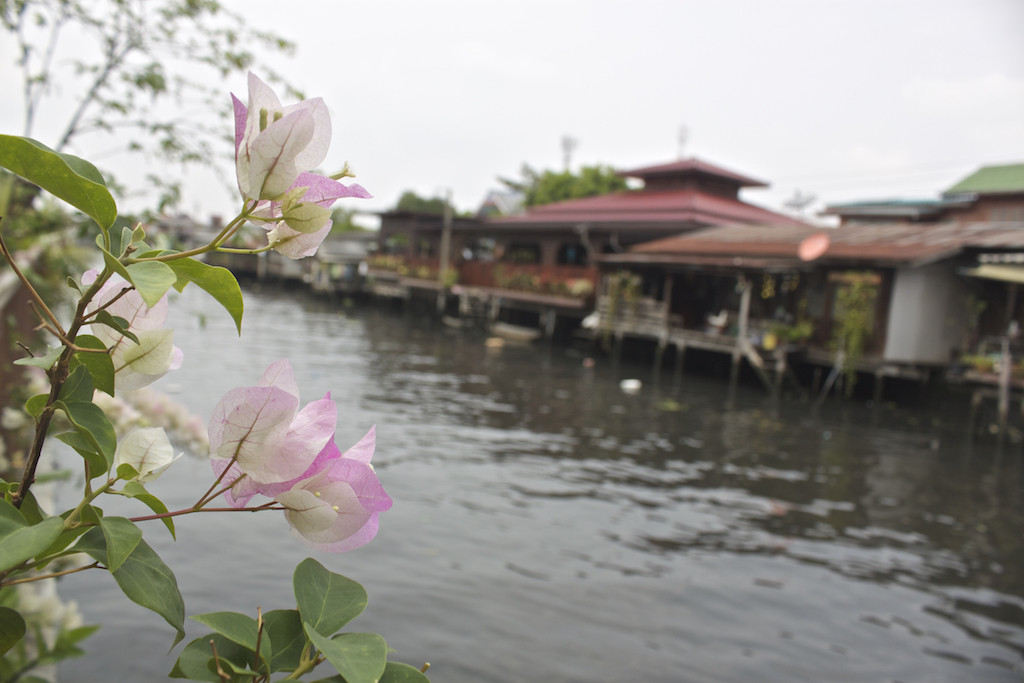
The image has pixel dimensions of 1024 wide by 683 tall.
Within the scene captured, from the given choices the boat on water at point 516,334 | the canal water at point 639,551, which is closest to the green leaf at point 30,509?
the canal water at point 639,551

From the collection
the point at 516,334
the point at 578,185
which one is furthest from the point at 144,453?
the point at 578,185

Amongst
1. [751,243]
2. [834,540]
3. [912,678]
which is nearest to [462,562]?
[912,678]

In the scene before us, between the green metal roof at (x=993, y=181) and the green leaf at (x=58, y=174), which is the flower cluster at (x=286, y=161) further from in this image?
the green metal roof at (x=993, y=181)

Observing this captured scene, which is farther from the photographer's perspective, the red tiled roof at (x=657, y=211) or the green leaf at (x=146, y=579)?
the red tiled roof at (x=657, y=211)

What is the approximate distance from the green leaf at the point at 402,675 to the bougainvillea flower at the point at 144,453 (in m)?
0.26

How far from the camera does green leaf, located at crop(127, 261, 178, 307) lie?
18.2 inches

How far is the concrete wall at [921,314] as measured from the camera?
17.7m

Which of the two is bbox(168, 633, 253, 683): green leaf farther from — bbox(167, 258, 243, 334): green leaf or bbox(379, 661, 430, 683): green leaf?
bbox(167, 258, 243, 334): green leaf

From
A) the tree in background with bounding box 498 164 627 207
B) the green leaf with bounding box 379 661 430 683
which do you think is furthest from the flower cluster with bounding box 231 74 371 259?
the tree in background with bounding box 498 164 627 207

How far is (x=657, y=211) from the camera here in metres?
26.2

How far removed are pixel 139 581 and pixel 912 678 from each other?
6062mm

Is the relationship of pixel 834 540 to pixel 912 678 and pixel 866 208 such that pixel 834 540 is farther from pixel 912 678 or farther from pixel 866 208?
pixel 866 208

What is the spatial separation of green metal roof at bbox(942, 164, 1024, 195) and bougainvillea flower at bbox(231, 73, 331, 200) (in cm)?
3337

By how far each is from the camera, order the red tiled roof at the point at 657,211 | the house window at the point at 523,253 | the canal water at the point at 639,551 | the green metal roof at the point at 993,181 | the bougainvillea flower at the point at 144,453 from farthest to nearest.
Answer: the house window at the point at 523,253 → the green metal roof at the point at 993,181 → the red tiled roof at the point at 657,211 → the canal water at the point at 639,551 → the bougainvillea flower at the point at 144,453
